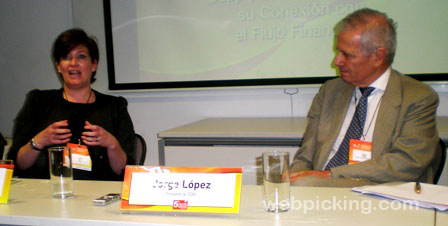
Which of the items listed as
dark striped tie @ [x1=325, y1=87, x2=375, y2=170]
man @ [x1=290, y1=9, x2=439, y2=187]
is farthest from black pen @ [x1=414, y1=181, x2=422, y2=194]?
dark striped tie @ [x1=325, y1=87, x2=375, y2=170]

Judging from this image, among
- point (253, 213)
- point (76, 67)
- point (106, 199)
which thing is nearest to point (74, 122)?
point (76, 67)

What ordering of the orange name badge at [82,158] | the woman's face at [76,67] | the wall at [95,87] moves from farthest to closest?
the wall at [95,87] < the woman's face at [76,67] < the orange name badge at [82,158]

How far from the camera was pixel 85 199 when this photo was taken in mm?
1427

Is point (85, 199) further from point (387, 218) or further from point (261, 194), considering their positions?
point (387, 218)

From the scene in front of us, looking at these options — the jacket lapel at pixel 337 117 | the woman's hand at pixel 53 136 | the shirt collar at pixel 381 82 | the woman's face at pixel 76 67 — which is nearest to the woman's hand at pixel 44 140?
the woman's hand at pixel 53 136

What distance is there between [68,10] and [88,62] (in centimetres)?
197

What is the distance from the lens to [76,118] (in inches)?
88.2

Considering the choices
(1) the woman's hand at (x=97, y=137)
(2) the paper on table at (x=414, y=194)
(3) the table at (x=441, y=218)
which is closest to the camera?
(3) the table at (x=441, y=218)

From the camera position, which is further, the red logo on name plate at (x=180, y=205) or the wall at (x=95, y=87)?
the wall at (x=95, y=87)

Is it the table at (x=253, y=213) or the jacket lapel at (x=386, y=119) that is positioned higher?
the jacket lapel at (x=386, y=119)

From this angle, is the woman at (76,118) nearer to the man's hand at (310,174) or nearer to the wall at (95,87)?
the man's hand at (310,174)

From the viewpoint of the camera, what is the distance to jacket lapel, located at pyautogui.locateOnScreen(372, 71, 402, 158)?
6.61 ft

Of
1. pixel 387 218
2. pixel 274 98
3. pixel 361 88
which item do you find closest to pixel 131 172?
pixel 387 218

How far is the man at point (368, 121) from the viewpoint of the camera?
1936mm
